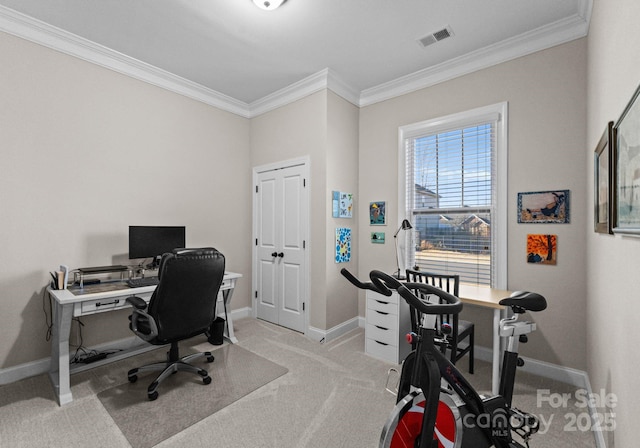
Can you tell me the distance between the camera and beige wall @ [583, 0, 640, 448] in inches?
45.6

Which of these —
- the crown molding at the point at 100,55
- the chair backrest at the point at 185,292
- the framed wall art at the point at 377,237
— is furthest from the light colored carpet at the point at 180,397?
the crown molding at the point at 100,55

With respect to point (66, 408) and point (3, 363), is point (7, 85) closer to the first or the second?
point (3, 363)

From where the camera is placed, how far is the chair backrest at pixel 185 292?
7.33 ft

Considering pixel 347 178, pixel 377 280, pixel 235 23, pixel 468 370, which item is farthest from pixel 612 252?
pixel 235 23

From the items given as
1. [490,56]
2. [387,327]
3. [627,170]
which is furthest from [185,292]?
[490,56]

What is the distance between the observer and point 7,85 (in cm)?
251

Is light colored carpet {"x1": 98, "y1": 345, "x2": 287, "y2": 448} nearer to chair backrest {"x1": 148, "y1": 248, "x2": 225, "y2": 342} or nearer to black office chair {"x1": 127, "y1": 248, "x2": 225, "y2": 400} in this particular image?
black office chair {"x1": 127, "y1": 248, "x2": 225, "y2": 400}

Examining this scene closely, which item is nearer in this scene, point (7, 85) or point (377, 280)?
point (377, 280)

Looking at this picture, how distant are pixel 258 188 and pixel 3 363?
9.98ft

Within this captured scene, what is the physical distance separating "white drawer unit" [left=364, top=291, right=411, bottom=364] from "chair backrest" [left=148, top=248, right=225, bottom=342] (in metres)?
1.57

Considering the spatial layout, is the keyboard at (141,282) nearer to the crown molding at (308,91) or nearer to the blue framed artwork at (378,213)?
the blue framed artwork at (378,213)

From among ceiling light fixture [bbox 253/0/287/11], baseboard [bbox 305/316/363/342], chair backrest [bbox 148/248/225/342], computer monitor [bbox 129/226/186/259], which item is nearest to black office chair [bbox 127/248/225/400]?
chair backrest [bbox 148/248/225/342]

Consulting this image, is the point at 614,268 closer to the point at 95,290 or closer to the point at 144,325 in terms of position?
the point at 144,325

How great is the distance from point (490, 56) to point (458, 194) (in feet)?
4.56
